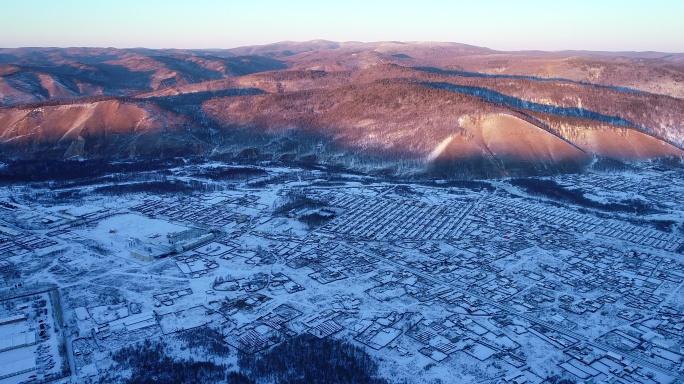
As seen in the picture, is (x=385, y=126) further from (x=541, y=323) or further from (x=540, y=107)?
(x=541, y=323)

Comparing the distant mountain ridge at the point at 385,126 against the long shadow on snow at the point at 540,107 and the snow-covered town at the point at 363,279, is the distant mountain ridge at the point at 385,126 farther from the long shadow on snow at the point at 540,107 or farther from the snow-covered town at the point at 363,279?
the snow-covered town at the point at 363,279

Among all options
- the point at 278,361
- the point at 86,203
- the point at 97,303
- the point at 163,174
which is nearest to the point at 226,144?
the point at 163,174

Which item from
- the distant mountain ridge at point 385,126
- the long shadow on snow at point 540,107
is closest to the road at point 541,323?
the distant mountain ridge at point 385,126

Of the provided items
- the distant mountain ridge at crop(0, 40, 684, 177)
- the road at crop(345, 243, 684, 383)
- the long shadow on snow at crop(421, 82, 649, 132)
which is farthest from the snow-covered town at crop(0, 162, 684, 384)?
the long shadow on snow at crop(421, 82, 649, 132)

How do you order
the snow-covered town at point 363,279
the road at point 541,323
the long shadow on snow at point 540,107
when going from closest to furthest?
the road at point 541,323, the snow-covered town at point 363,279, the long shadow on snow at point 540,107

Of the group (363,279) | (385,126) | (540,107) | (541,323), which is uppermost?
(540,107)

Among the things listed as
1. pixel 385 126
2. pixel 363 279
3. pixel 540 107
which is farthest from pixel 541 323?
pixel 540 107

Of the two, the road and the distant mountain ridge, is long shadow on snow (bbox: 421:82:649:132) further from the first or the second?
the road

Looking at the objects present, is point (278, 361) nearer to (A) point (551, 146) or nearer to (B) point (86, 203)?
(B) point (86, 203)
